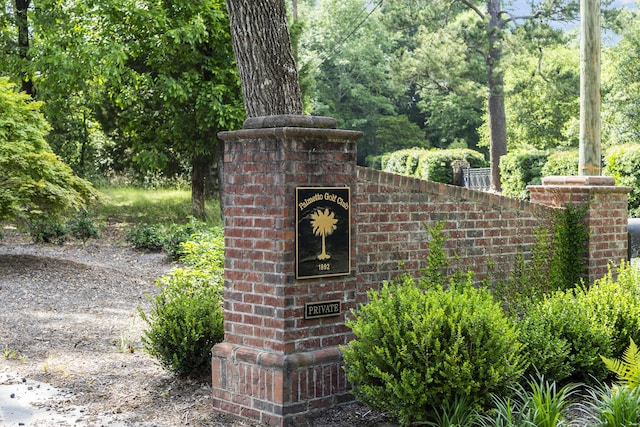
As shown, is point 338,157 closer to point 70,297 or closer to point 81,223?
point 70,297

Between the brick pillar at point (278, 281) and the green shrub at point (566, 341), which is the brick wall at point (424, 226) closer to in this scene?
the brick pillar at point (278, 281)

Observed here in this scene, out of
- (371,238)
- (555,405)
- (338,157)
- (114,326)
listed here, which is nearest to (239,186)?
(338,157)

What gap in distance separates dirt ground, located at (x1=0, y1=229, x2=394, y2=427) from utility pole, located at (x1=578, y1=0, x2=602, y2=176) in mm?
5404

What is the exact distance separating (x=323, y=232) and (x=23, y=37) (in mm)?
17844

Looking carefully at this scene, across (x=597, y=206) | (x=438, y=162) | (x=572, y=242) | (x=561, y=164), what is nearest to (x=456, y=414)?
(x=572, y=242)

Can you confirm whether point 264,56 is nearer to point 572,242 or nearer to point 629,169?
point 572,242

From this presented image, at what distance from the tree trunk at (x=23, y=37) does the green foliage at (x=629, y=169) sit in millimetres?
13871

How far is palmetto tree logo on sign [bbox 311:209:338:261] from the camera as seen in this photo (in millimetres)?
5410

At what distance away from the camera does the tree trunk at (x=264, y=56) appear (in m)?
7.07

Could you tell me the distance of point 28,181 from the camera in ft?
37.9

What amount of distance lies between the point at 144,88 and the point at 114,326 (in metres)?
13.4

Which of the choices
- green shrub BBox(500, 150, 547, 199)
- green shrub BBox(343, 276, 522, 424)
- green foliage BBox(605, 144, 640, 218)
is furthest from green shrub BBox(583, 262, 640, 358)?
green shrub BBox(500, 150, 547, 199)

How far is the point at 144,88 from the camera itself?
69.9ft

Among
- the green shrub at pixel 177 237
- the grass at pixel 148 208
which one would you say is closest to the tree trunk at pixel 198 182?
the grass at pixel 148 208
